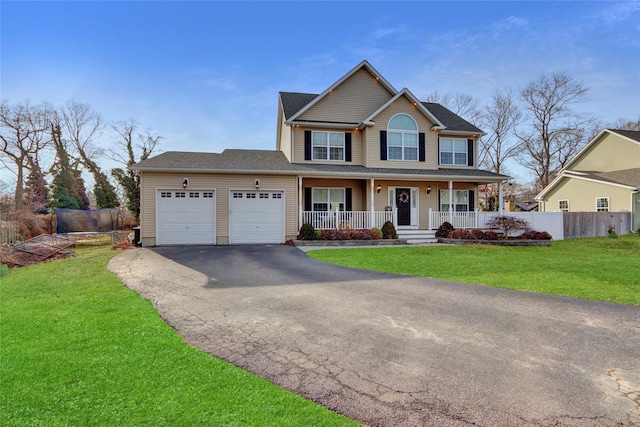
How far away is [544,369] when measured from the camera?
9.96 ft

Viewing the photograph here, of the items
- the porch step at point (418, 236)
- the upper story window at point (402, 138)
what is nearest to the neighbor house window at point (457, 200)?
the porch step at point (418, 236)

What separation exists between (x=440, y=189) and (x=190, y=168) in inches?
510

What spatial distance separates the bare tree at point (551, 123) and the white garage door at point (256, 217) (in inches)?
1234

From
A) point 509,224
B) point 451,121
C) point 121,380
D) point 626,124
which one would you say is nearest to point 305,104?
point 451,121

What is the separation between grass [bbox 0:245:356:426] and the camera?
229cm

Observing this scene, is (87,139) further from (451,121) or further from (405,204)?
(451,121)

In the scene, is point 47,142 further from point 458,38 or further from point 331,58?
point 458,38

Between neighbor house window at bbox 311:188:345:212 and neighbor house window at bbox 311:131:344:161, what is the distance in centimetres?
173

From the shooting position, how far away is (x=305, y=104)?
1808 centimetres

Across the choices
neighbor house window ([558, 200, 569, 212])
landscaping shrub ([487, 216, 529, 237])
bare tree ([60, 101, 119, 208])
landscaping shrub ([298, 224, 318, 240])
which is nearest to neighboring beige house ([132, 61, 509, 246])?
landscaping shrub ([298, 224, 318, 240])

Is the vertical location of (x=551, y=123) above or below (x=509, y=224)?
above

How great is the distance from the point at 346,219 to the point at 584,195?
1921 centimetres

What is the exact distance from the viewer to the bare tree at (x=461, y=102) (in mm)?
32812

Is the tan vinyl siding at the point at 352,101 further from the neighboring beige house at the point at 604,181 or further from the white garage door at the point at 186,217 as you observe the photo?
the neighboring beige house at the point at 604,181
